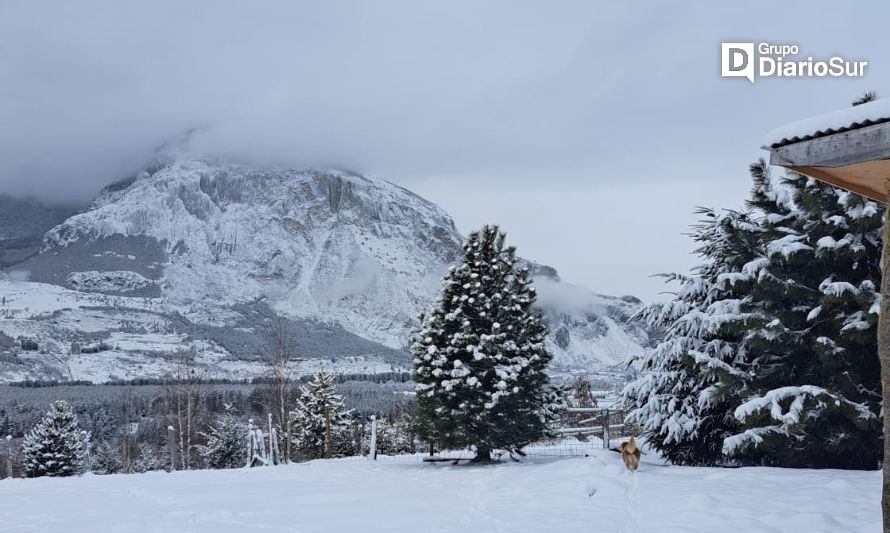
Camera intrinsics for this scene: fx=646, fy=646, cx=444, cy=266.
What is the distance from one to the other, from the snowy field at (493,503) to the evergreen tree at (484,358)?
1.47 metres

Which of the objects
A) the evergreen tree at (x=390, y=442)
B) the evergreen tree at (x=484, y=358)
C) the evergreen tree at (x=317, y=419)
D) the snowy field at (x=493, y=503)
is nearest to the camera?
the snowy field at (x=493, y=503)

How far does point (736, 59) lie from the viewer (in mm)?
10359

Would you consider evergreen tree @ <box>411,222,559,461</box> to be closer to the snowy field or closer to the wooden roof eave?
the snowy field

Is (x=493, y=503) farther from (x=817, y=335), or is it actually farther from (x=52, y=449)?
(x=52, y=449)

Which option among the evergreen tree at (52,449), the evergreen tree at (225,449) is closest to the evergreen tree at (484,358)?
the evergreen tree at (52,449)

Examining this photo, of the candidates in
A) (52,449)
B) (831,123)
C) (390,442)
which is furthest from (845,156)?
(390,442)

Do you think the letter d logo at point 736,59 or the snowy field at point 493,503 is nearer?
the snowy field at point 493,503

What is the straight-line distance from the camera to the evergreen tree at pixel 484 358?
1573cm

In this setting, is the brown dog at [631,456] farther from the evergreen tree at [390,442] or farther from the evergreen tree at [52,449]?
the evergreen tree at [52,449]

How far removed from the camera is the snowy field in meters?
7.27

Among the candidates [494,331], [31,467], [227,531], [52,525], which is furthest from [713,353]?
[31,467]

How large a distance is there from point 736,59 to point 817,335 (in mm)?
4492

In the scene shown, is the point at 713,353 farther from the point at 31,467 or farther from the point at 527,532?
the point at 31,467

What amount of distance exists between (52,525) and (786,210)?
12.2m
